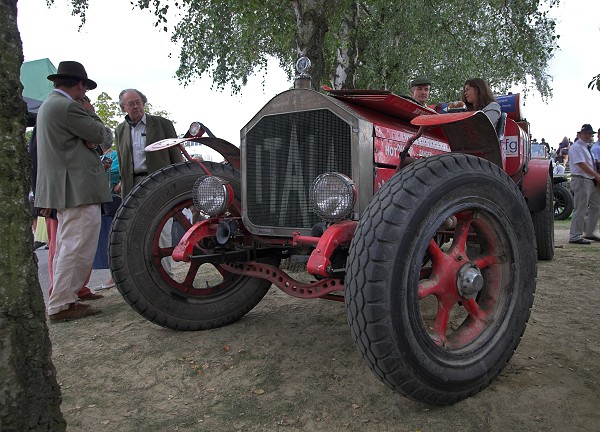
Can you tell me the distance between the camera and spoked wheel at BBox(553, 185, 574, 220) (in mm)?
11492

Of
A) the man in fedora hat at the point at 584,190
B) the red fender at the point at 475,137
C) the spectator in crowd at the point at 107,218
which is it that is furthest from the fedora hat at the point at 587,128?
the spectator in crowd at the point at 107,218

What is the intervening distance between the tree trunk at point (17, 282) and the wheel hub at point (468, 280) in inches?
68.8

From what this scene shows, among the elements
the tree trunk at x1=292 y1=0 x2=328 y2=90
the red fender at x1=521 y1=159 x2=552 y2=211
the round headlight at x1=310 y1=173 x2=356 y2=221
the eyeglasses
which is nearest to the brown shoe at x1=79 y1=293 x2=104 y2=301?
the eyeglasses

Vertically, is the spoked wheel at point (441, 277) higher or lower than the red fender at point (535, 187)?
lower

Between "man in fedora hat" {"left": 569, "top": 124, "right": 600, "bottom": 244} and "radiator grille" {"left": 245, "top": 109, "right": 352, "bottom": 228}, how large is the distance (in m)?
6.06

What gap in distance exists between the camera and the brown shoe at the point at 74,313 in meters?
3.76

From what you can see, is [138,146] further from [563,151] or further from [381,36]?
[563,151]

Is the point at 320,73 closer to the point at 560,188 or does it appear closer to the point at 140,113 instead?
the point at 140,113

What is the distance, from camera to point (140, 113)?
4.71 metres

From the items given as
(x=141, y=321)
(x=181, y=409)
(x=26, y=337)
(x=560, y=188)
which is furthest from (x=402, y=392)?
(x=560, y=188)

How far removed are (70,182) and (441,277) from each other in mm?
2871

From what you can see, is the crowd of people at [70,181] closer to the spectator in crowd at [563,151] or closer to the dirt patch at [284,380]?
the dirt patch at [284,380]

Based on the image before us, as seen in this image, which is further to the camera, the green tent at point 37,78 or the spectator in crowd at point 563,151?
the spectator in crowd at point 563,151

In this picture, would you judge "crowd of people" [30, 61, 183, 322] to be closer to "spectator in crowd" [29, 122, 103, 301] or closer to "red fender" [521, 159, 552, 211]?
"spectator in crowd" [29, 122, 103, 301]
